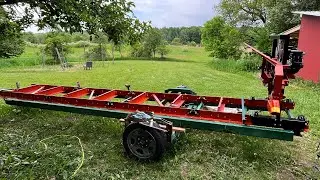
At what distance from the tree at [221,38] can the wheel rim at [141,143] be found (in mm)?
34735

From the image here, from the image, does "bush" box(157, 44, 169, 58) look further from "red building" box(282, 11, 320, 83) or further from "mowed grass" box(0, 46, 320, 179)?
"mowed grass" box(0, 46, 320, 179)

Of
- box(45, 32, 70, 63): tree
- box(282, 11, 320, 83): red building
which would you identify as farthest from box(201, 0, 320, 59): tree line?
box(45, 32, 70, 63): tree

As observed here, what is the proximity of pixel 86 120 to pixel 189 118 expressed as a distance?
9.04 feet

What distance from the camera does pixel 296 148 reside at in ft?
18.4

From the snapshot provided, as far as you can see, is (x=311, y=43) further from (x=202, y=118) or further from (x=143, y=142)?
(x=143, y=142)

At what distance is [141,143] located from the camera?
189 inches

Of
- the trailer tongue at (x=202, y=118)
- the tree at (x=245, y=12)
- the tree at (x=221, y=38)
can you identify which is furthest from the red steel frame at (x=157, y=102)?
the tree at (x=245, y=12)

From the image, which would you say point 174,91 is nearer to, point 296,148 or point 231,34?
point 296,148

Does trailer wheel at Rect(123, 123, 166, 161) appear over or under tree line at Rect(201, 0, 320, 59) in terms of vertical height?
under

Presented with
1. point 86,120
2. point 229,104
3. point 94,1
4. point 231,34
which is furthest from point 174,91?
point 231,34

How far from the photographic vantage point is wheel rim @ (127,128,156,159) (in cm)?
466

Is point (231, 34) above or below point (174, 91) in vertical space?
above

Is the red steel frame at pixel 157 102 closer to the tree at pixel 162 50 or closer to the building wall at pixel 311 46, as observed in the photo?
→ the building wall at pixel 311 46

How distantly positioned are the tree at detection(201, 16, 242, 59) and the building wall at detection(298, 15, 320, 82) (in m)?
19.4
